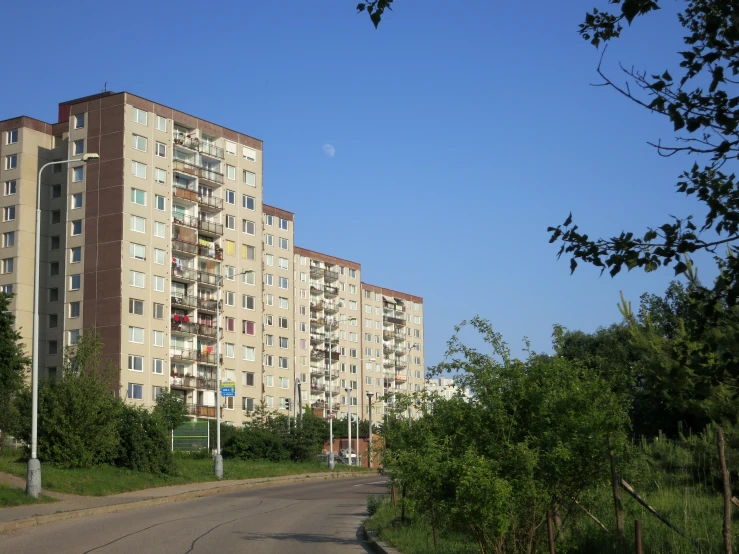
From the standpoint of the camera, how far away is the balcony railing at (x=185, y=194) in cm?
7819

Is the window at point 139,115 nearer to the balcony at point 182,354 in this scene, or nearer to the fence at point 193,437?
the balcony at point 182,354

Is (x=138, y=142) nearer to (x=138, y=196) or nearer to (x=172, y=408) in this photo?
(x=138, y=196)

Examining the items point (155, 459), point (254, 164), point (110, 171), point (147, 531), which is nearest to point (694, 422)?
point (147, 531)

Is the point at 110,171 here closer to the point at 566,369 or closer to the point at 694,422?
the point at 694,422

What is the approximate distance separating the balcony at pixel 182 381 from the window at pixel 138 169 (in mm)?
16833

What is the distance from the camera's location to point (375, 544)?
57.5 feet

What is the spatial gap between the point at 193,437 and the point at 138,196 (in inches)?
852

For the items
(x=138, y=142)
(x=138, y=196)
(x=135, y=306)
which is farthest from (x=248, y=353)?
(x=138, y=142)

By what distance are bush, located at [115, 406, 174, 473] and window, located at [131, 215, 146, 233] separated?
39224mm

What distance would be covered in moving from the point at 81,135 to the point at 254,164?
18.2 metres

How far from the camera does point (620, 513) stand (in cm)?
1193

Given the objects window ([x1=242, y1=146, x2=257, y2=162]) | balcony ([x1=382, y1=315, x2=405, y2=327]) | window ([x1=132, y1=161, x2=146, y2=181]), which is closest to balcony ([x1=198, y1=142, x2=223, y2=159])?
window ([x1=242, y1=146, x2=257, y2=162])

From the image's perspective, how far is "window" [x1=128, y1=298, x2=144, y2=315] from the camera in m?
72.6

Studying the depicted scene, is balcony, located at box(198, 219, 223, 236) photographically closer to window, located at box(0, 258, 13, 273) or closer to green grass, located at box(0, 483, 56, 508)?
window, located at box(0, 258, 13, 273)
